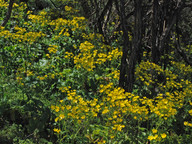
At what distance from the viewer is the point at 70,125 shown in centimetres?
258

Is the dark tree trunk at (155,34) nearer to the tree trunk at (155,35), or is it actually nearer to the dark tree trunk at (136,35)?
the tree trunk at (155,35)

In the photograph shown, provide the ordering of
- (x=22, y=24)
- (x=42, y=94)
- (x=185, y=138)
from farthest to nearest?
1. (x=22, y=24)
2. (x=42, y=94)
3. (x=185, y=138)

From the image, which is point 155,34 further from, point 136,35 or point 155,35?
point 136,35

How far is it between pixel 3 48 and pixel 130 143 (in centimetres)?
253

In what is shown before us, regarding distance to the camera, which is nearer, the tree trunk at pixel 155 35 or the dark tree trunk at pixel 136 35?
the dark tree trunk at pixel 136 35

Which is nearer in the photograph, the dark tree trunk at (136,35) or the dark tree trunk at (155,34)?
the dark tree trunk at (136,35)

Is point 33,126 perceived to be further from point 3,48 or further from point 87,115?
point 3,48

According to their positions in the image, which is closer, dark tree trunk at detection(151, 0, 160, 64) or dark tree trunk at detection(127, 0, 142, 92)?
dark tree trunk at detection(127, 0, 142, 92)

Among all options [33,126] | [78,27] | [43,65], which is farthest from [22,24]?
[33,126]

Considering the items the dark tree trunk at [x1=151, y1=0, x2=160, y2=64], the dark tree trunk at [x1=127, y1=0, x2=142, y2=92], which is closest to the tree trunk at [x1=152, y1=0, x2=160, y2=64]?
the dark tree trunk at [x1=151, y1=0, x2=160, y2=64]

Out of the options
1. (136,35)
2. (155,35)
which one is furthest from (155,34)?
(136,35)

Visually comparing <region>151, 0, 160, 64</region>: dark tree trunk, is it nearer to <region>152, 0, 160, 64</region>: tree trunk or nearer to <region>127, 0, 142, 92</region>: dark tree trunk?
<region>152, 0, 160, 64</region>: tree trunk

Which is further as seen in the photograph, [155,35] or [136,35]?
[155,35]

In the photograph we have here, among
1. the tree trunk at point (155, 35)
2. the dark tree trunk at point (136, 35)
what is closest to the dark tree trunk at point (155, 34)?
the tree trunk at point (155, 35)
